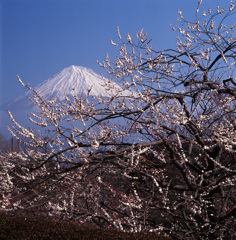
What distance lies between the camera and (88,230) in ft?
17.2

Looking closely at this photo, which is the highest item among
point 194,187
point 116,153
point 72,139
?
point 72,139

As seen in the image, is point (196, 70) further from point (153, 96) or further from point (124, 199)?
point (124, 199)

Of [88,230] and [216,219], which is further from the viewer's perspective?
[216,219]

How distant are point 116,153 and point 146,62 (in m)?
2.44

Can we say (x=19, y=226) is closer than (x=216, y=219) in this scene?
Yes

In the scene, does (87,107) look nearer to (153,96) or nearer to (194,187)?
(153,96)

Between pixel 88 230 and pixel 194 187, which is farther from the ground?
pixel 194 187

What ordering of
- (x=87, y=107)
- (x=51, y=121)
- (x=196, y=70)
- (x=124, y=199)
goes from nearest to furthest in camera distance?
(x=51, y=121) < (x=87, y=107) < (x=196, y=70) < (x=124, y=199)

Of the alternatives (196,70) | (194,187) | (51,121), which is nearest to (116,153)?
(51,121)

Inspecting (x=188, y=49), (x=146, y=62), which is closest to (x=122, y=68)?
(x=146, y=62)

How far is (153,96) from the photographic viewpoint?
18.7 ft

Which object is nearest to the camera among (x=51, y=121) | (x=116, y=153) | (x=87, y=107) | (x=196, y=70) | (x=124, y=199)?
(x=116, y=153)

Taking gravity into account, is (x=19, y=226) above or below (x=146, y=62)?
below

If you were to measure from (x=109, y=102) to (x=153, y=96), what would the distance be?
2.95 ft
